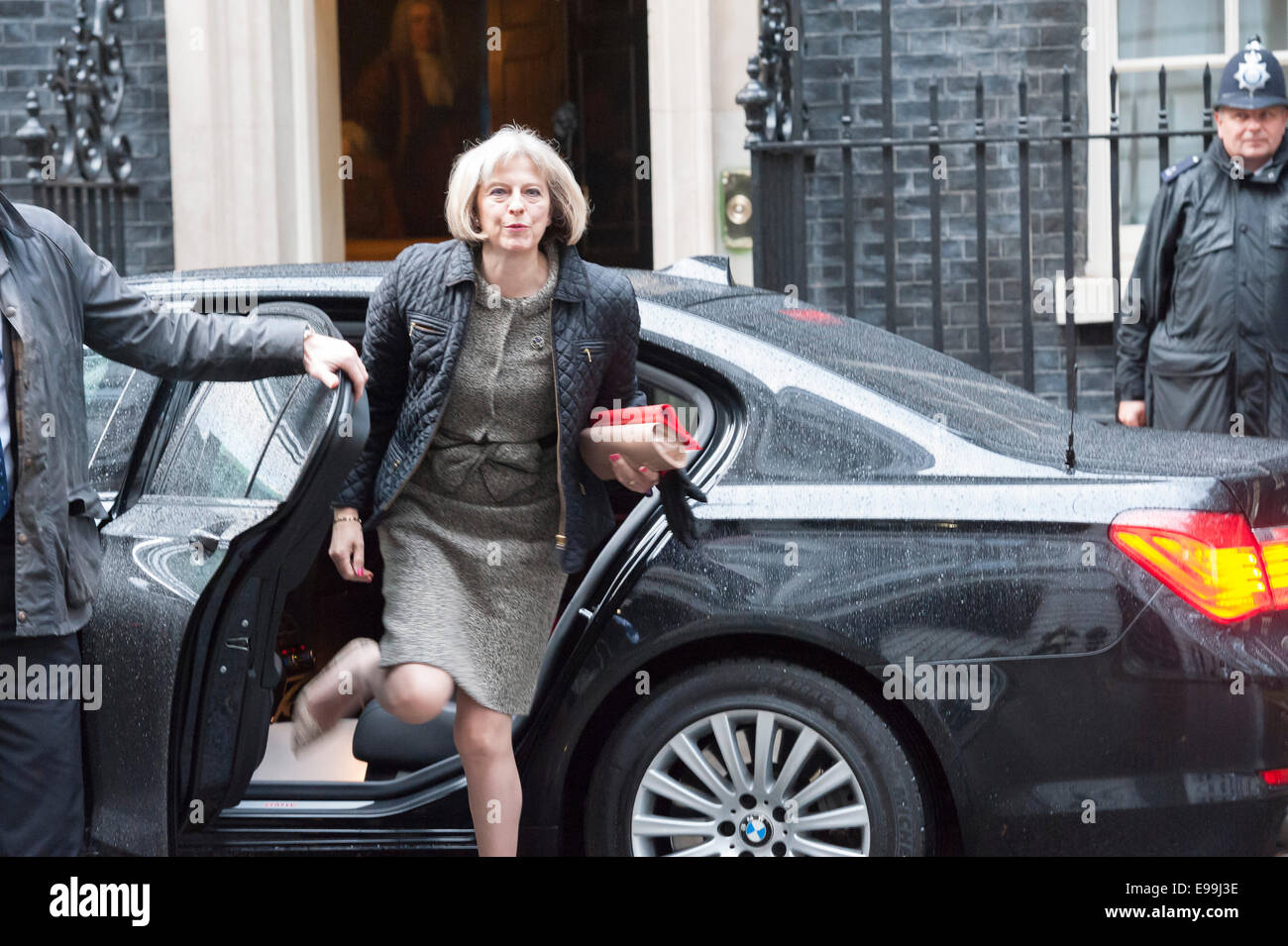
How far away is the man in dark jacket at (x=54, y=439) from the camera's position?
290 centimetres

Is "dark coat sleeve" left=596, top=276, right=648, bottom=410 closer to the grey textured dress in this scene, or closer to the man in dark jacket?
the grey textured dress

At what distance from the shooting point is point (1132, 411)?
19.4 ft

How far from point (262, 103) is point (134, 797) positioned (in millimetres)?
5523

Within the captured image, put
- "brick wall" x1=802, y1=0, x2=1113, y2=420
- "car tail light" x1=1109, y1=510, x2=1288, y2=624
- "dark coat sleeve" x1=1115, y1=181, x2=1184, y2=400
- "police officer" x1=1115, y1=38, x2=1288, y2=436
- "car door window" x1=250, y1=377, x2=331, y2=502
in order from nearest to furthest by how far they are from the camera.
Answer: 1. "car tail light" x1=1109, y1=510, x2=1288, y2=624
2. "car door window" x1=250, y1=377, x2=331, y2=502
3. "police officer" x1=1115, y1=38, x2=1288, y2=436
4. "dark coat sleeve" x1=1115, y1=181, x2=1184, y2=400
5. "brick wall" x1=802, y1=0, x2=1113, y2=420

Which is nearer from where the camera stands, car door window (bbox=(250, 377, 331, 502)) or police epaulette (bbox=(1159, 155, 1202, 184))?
car door window (bbox=(250, 377, 331, 502))

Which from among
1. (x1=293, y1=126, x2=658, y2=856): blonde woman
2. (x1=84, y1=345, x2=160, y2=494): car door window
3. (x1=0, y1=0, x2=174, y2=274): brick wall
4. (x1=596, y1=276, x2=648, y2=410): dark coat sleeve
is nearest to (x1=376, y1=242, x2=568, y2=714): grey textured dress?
(x1=293, y1=126, x2=658, y2=856): blonde woman

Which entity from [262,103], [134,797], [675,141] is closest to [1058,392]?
[675,141]

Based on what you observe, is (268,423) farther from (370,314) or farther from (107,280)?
(107,280)

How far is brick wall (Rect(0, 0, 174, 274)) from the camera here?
8641 millimetres

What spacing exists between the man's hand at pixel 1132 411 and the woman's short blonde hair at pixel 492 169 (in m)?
3.03

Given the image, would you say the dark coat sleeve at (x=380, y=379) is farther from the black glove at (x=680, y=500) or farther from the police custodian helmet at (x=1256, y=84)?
the police custodian helmet at (x=1256, y=84)

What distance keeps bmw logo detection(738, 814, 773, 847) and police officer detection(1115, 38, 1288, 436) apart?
9.41 feet

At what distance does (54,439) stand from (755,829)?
159 cm
